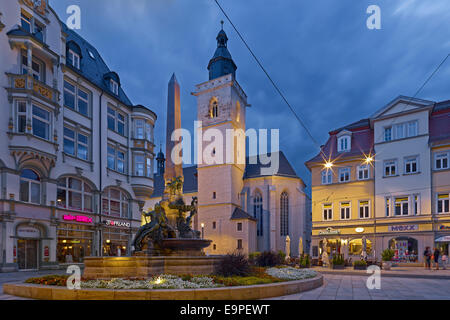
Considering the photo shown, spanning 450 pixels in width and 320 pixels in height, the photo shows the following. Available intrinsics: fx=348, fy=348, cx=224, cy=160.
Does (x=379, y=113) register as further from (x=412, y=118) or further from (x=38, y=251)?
(x=38, y=251)

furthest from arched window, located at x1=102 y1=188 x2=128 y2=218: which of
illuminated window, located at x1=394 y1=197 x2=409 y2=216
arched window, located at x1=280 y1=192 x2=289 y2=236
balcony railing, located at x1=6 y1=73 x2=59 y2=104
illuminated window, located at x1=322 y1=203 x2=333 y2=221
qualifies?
arched window, located at x1=280 y1=192 x2=289 y2=236

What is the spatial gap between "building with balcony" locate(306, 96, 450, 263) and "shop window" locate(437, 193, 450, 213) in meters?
0.04

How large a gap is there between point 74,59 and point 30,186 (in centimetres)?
1231

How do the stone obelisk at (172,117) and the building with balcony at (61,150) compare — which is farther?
the building with balcony at (61,150)

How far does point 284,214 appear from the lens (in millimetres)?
56000

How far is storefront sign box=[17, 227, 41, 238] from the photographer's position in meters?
22.6

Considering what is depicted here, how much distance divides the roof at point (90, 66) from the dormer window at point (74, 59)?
1.98ft

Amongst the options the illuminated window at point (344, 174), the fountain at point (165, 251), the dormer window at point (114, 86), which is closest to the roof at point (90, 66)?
the dormer window at point (114, 86)

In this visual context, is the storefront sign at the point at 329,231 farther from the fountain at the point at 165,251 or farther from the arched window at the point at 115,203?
the fountain at the point at 165,251

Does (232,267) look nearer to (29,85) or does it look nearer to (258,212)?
(29,85)

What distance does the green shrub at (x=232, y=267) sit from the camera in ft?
40.1

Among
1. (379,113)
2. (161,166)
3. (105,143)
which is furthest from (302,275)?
(161,166)

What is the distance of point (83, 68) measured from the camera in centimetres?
3173

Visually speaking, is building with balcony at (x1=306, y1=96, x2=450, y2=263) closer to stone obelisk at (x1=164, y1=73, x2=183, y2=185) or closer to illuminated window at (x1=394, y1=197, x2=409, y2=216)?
illuminated window at (x1=394, y1=197, x2=409, y2=216)
